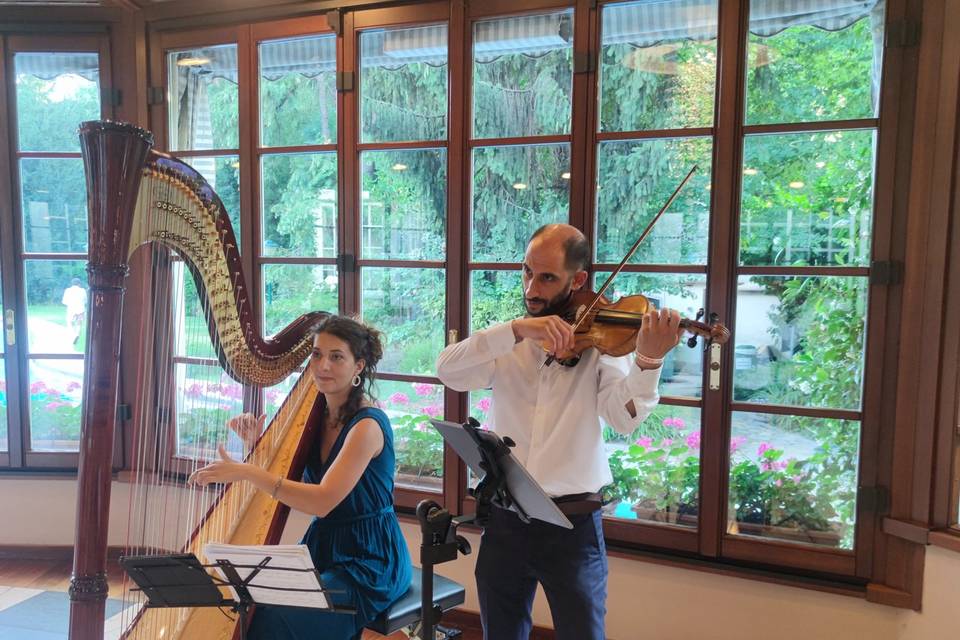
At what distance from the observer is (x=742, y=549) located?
8.04 ft

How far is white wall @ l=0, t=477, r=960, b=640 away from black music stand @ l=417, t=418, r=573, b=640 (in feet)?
4.17

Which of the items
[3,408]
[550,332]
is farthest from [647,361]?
[3,408]

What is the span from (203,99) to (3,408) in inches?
69.9

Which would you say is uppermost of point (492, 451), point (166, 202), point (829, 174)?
point (829, 174)

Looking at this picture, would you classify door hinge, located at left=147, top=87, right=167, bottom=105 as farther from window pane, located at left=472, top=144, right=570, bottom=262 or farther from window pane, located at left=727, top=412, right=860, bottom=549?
window pane, located at left=727, top=412, right=860, bottom=549

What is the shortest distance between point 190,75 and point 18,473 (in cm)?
208

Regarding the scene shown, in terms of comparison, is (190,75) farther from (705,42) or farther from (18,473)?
(705,42)

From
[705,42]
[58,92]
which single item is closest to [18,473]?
[58,92]

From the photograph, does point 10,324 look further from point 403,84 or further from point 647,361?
point 647,361

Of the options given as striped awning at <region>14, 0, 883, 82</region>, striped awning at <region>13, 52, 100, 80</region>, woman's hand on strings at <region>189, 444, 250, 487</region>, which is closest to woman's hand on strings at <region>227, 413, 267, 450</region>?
woman's hand on strings at <region>189, 444, 250, 487</region>

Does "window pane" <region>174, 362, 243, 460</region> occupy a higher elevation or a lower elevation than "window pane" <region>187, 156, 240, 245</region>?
lower

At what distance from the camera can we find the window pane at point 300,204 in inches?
118

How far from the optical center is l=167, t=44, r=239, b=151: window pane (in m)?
3.13

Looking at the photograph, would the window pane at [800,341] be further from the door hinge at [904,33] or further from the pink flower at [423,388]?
the pink flower at [423,388]
